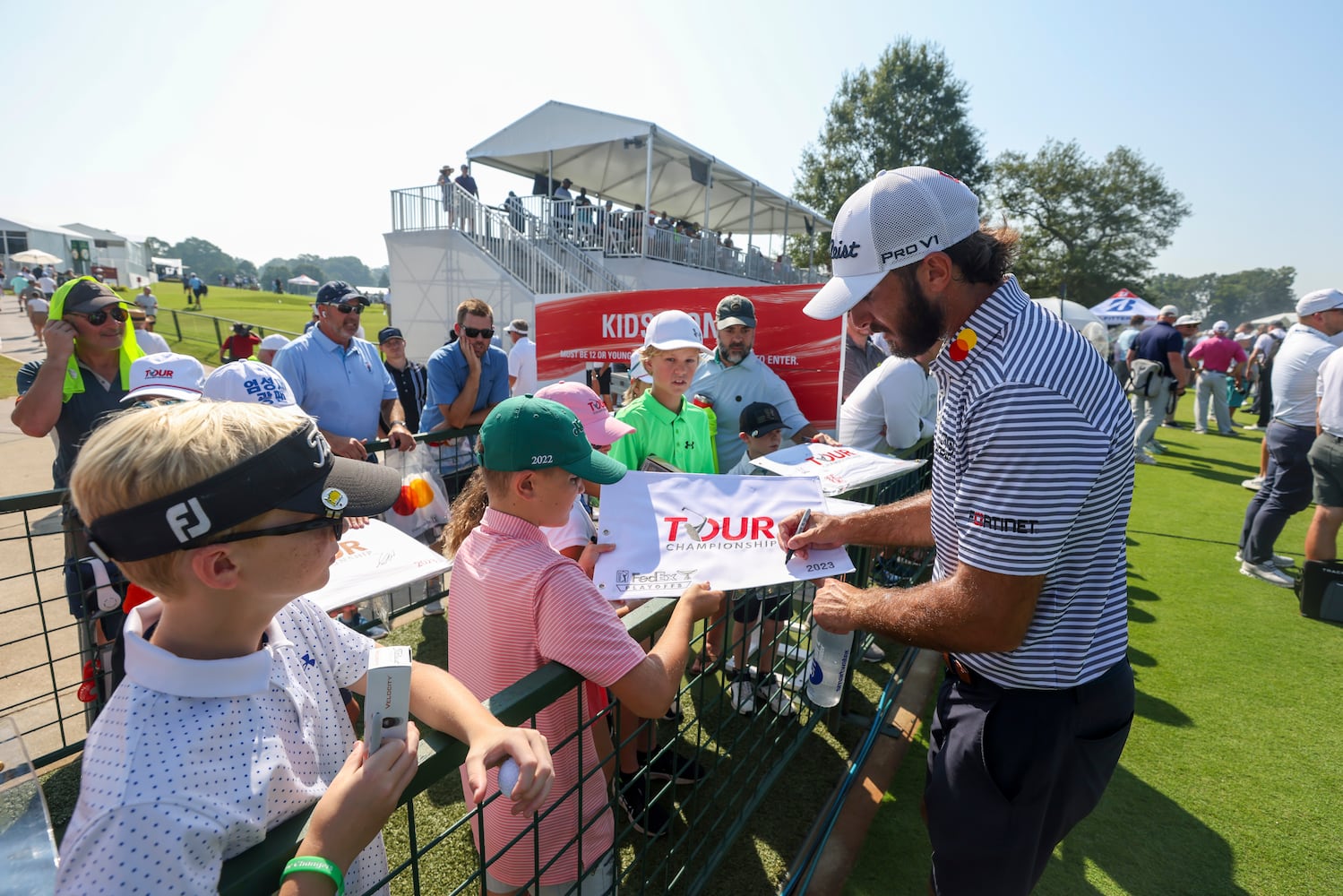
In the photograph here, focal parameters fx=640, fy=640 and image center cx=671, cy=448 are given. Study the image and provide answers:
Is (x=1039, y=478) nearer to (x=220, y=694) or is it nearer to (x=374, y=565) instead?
(x=220, y=694)

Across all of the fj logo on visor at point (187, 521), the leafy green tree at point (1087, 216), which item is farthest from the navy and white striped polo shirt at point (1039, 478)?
the leafy green tree at point (1087, 216)

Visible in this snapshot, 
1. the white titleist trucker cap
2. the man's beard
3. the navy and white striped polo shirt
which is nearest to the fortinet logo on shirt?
the navy and white striped polo shirt

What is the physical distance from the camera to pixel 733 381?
14.8 ft

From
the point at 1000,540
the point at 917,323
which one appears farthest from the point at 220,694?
the point at 917,323

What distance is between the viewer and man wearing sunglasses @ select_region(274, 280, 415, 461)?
4188 mm

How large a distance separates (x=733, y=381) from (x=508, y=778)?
3.66 metres

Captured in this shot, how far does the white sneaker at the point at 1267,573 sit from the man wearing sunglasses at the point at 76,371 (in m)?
8.77

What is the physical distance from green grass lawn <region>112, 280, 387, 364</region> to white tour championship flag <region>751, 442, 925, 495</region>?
15969 millimetres

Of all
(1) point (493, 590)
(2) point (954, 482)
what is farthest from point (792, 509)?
(1) point (493, 590)

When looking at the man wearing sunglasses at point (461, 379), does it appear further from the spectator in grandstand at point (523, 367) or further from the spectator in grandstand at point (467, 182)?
the spectator in grandstand at point (467, 182)

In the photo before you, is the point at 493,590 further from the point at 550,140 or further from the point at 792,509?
the point at 550,140

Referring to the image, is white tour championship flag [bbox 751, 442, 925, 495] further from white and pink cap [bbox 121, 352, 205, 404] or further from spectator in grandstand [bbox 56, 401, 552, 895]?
white and pink cap [bbox 121, 352, 205, 404]

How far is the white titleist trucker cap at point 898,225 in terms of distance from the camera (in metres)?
1.63

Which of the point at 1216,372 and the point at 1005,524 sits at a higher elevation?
the point at 1005,524
